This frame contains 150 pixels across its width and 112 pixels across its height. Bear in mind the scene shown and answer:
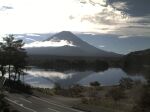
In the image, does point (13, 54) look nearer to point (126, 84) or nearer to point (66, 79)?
point (126, 84)

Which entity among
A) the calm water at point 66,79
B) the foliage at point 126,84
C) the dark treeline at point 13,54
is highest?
the dark treeline at point 13,54

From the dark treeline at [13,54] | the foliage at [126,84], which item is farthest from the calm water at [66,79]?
the dark treeline at [13,54]

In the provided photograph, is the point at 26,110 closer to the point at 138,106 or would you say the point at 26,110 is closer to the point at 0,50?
the point at 138,106

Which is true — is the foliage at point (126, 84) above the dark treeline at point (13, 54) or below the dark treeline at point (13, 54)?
below

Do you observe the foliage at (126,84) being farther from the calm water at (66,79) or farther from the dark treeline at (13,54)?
the dark treeline at (13,54)

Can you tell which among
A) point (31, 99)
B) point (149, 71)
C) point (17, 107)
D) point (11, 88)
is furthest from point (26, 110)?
point (11, 88)

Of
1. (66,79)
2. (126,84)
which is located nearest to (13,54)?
(126,84)

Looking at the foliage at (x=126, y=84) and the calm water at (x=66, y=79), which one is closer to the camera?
the foliage at (x=126, y=84)

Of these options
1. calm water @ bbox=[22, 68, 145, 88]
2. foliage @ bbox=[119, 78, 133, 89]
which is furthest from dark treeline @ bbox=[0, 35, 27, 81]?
calm water @ bbox=[22, 68, 145, 88]

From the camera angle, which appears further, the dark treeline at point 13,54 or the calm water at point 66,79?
the calm water at point 66,79

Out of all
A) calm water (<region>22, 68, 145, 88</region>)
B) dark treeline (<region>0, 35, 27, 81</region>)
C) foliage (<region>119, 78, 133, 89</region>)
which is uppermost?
dark treeline (<region>0, 35, 27, 81</region>)

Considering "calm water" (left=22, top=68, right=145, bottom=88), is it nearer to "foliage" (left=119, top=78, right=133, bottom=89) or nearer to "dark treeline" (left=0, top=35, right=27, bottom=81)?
"foliage" (left=119, top=78, right=133, bottom=89)

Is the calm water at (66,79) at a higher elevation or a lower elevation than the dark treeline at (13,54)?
lower

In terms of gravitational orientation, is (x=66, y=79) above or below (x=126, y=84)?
below
